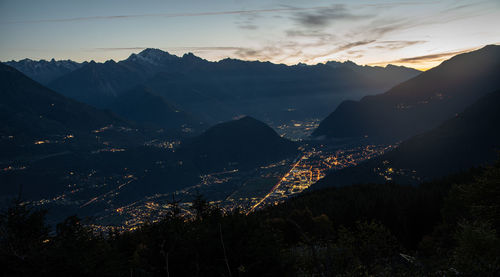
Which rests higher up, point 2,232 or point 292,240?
Answer: point 2,232

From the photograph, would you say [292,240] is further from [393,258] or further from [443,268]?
[443,268]

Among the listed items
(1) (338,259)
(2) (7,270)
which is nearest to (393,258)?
(1) (338,259)

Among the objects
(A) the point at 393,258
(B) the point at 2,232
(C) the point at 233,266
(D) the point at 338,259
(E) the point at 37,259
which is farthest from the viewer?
(A) the point at 393,258

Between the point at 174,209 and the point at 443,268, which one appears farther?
the point at 174,209

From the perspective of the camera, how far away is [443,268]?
31.1m

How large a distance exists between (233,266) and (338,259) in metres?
24.4

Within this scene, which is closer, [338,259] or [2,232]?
[2,232]

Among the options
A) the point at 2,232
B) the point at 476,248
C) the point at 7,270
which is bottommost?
the point at 476,248

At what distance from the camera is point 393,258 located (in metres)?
62.1

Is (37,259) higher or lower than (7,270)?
higher

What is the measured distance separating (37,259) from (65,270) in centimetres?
303

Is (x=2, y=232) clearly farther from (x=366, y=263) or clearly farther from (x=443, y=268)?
(x=366, y=263)

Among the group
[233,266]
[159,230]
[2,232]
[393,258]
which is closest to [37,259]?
[2,232]

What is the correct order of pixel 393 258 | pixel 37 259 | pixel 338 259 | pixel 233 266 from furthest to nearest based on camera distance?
1. pixel 393 258
2. pixel 338 259
3. pixel 233 266
4. pixel 37 259
